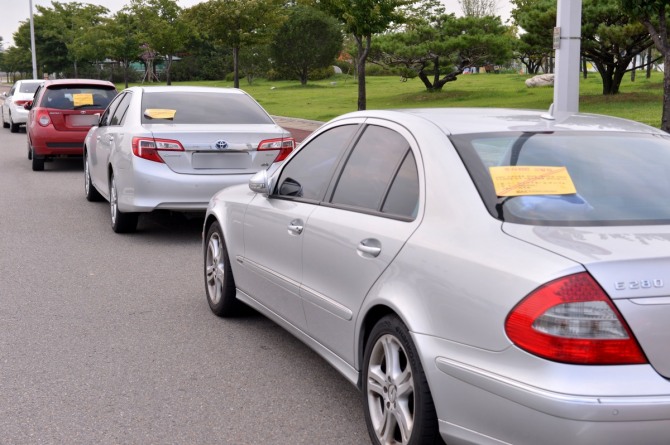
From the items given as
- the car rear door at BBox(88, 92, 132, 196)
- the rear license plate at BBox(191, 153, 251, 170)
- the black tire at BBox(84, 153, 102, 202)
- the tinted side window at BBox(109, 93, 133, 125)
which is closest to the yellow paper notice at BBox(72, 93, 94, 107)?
the black tire at BBox(84, 153, 102, 202)

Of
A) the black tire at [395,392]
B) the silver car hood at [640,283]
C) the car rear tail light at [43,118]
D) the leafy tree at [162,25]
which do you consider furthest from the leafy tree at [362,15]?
the leafy tree at [162,25]

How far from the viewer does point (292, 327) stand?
5.03 m

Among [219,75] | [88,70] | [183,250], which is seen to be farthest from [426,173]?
[88,70]

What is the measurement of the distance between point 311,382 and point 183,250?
14.5ft

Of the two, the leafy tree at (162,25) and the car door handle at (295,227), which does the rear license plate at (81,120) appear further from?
the leafy tree at (162,25)

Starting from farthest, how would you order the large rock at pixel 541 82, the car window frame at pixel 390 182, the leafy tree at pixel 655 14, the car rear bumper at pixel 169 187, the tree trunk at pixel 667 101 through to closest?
the large rock at pixel 541 82, the tree trunk at pixel 667 101, the leafy tree at pixel 655 14, the car rear bumper at pixel 169 187, the car window frame at pixel 390 182

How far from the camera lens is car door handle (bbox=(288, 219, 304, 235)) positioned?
4.77 m

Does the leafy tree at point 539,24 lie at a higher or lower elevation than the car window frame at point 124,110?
higher

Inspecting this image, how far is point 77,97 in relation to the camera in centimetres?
1625

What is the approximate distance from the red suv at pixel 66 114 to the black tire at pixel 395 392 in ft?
43.2

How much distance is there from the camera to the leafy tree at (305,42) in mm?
61969

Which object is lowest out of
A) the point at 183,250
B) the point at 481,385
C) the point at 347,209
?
the point at 183,250

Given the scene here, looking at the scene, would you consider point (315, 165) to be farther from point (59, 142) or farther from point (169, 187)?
point (59, 142)

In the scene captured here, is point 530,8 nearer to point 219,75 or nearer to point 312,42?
point 312,42
